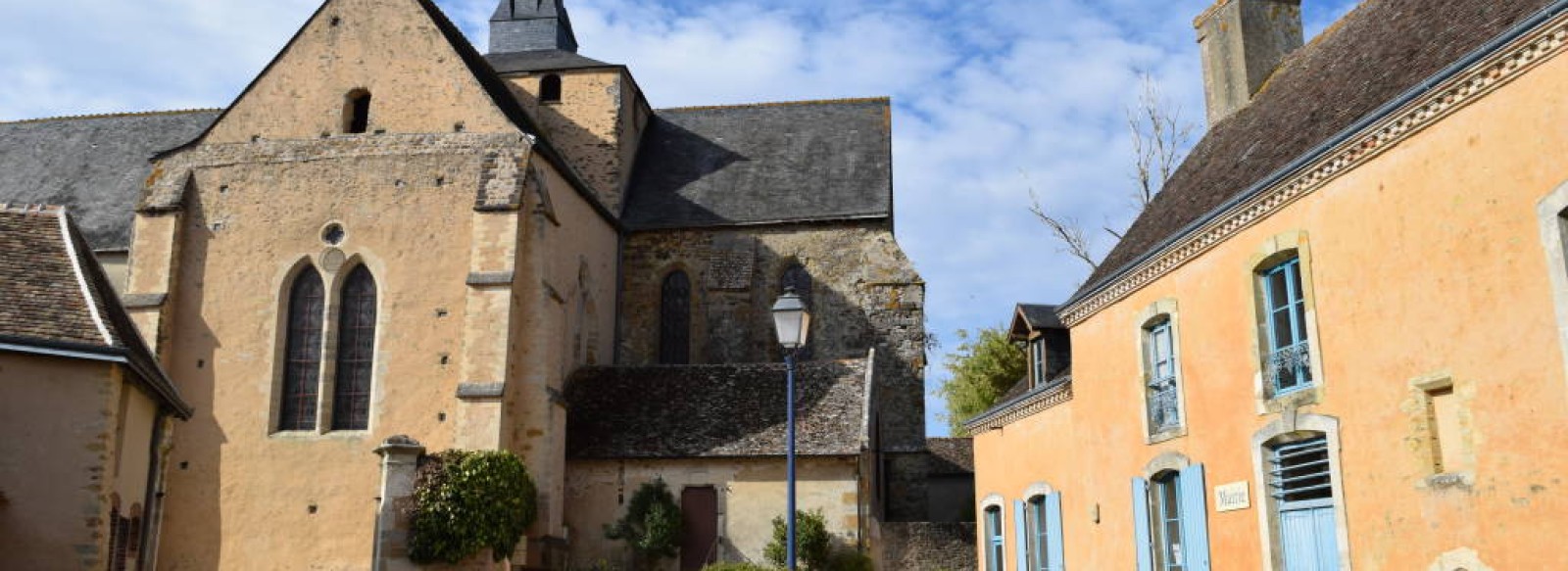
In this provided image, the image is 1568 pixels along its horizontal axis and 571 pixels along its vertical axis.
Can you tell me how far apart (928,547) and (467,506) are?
29.4 feet

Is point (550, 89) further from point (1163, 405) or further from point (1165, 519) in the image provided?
point (1165, 519)

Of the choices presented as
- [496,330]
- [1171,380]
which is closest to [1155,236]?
[1171,380]

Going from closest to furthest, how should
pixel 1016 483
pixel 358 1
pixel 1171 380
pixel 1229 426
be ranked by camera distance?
pixel 1229 426 → pixel 1171 380 → pixel 1016 483 → pixel 358 1

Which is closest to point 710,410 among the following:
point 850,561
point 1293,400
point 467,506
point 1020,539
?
point 850,561

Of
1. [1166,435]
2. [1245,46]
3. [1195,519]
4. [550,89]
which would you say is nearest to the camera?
[1195,519]

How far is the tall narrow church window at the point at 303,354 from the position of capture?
20594 mm

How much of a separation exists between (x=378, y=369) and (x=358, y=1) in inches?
270

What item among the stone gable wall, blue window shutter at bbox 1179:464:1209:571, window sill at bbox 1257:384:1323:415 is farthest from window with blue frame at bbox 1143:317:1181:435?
the stone gable wall

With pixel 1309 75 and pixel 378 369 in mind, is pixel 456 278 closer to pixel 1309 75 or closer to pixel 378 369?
pixel 378 369

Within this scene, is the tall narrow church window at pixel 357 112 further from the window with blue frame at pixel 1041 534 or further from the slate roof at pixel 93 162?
the window with blue frame at pixel 1041 534

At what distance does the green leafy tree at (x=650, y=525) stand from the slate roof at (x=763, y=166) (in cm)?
794

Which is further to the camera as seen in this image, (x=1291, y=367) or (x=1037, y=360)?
(x=1037, y=360)

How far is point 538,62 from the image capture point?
1140 inches

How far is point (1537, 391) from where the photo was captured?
796 centimetres
